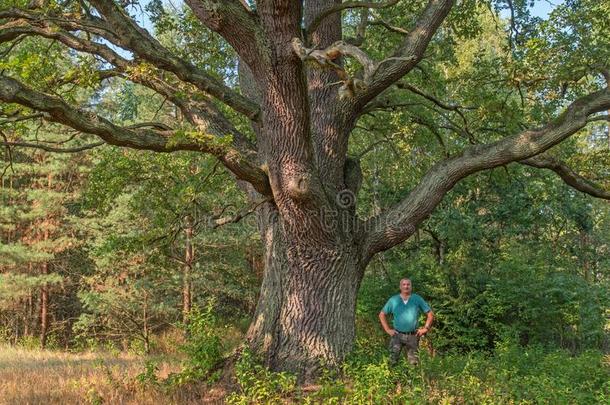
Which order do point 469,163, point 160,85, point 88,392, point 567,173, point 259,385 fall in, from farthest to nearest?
point 567,173 → point 469,163 → point 160,85 → point 88,392 → point 259,385

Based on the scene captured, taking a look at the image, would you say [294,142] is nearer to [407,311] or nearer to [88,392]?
[407,311]

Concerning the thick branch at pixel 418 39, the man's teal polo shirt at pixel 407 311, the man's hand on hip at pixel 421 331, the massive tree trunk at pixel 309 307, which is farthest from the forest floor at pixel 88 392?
the thick branch at pixel 418 39

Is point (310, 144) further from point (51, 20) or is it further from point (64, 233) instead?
point (64, 233)

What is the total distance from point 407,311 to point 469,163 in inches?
91.5

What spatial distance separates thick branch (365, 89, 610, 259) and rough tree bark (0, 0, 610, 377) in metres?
0.02

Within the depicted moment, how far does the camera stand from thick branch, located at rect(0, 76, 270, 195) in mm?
4906

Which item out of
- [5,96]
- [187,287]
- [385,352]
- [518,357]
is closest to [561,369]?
[518,357]

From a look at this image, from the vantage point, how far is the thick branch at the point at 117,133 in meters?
4.91

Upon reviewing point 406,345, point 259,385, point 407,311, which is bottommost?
point 259,385

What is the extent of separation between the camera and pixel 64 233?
20.9m

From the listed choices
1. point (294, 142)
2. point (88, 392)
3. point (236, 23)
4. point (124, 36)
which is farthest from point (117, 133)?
point (88, 392)

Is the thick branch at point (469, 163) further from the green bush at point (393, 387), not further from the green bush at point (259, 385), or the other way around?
the green bush at point (259, 385)

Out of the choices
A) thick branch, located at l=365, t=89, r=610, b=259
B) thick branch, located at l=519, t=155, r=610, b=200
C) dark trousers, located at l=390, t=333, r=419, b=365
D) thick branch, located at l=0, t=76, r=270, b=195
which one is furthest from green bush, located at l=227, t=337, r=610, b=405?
thick branch, located at l=519, t=155, r=610, b=200

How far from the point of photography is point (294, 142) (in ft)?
19.6
